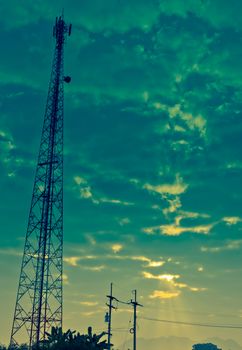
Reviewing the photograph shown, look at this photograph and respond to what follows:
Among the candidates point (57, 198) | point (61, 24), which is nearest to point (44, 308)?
point (57, 198)

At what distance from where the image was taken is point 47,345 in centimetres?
3772

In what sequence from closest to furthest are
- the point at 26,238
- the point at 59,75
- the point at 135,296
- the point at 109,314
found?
the point at 109,314, the point at 135,296, the point at 26,238, the point at 59,75

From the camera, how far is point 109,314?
55750 mm

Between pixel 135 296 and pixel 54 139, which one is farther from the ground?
pixel 54 139

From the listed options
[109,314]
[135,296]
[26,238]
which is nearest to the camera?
[109,314]

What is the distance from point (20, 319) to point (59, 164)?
1017 inches

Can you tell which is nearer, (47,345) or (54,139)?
(47,345)

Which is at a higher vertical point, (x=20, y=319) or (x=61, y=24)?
(x=61, y=24)

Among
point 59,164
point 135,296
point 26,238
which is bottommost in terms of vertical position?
point 135,296

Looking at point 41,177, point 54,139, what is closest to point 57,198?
point 41,177

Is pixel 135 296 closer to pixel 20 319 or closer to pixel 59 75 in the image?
pixel 20 319

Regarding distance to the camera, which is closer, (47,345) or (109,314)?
(47,345)

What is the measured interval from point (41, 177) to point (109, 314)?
2662 cm

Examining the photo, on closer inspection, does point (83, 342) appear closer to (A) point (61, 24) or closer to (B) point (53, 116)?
(B) point (53, 116)
